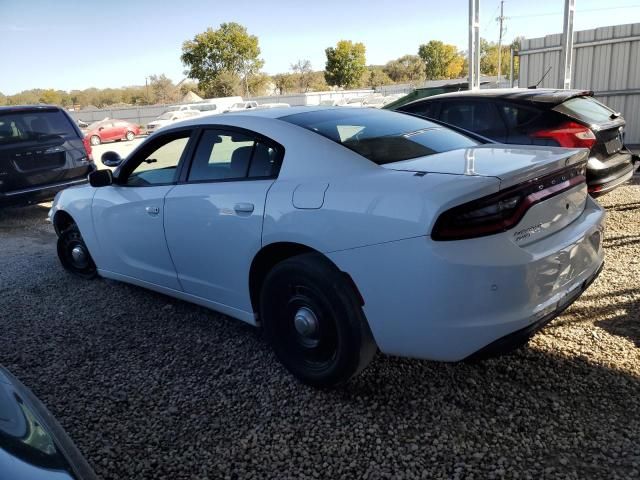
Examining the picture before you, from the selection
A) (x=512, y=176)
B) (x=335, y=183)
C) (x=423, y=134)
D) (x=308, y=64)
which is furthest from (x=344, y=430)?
(x=308, y=64)

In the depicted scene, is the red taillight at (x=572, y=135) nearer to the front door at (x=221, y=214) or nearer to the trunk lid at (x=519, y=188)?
the trunk lid at (x=519, y=188)

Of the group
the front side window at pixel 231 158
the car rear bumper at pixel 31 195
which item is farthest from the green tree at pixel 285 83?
the front side window at pixel 231 158

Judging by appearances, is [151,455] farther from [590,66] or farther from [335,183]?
[590,66]

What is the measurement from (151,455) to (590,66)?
12.2 meters

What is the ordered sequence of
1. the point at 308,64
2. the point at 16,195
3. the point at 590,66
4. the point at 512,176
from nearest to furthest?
the point at 512,176 → the point at 16,195 → the point at 590,66 → the point at 308,64

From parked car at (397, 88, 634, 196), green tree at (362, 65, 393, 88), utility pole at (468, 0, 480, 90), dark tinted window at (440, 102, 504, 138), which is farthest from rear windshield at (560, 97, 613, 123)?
green tree at (362, 65, 393, 88)

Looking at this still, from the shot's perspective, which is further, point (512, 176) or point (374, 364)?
point (374, 364)

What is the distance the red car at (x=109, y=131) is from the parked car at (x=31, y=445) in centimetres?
2816

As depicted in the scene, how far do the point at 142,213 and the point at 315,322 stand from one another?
5.68 ft

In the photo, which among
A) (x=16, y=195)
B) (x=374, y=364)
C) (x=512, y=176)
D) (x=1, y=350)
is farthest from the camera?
(x=16, y=195)

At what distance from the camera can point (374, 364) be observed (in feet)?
10.3

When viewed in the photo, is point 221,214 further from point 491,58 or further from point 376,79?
point 491,58

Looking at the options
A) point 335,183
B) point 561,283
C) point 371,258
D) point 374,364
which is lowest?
point 374,364

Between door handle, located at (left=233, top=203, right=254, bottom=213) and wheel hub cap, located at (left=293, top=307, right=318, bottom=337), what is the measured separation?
0.63 meters
